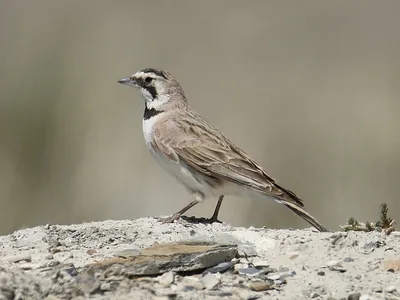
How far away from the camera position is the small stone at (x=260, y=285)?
535 centimetres

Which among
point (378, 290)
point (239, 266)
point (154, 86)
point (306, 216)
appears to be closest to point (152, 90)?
point (154, 86)

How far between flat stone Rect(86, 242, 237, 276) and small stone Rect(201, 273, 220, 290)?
8cm

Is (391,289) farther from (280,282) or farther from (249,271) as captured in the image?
(249,271)

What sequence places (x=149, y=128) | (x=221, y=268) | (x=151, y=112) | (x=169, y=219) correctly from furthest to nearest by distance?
(x=151, y=112)
(x=149, y=128)
(x=169, y=219)
(x=221, y=268)

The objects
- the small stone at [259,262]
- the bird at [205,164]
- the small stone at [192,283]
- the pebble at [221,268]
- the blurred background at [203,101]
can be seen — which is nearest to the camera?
the small stone at [192,283]

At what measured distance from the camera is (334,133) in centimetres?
1345

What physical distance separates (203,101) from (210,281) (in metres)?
9.81

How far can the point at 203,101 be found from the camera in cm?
1509

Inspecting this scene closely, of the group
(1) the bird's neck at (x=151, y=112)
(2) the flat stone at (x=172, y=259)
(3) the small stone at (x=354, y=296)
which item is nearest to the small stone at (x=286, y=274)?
(2) the flat stone at (x=172, y=259)

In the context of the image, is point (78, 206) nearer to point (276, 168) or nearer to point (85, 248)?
point (276, 168)

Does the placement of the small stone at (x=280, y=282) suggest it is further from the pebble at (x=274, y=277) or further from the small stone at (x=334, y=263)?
the small stone at (x=334, y=263)

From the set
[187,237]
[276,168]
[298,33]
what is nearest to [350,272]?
[187,237]

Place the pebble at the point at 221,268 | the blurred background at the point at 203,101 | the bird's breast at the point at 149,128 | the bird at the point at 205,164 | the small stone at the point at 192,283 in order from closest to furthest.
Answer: the small stone at the point at 192,283, the pebble at the point at 221,268, the bird at the point at 205,164, the bird's breast at the point at 149,128, the blurred background at the point at 203,101

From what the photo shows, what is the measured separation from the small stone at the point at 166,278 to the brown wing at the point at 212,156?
2.28 meters
